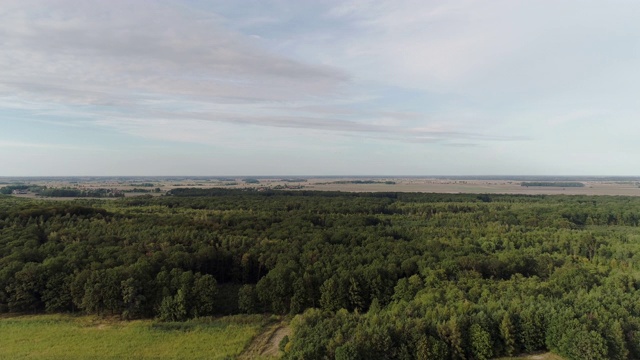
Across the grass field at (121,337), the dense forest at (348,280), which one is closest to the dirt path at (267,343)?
the grass field at (121,337)

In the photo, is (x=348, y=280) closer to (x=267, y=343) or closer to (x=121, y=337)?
(x=267, y=343)

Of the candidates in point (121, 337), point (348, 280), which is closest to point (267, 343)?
point (348, 280)

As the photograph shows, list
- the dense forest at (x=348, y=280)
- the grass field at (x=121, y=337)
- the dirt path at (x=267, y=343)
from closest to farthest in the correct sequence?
1. the dense forest at (x=348, y=280)
2. the grass field at (x=121, y=337)
3. the dirt path at (x=267, y=343)

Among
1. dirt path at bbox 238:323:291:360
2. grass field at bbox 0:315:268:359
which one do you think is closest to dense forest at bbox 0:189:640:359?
grass field at bbox 0:315:268:359

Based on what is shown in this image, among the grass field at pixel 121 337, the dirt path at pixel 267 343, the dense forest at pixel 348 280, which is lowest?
the dirt path at pixel 267 343

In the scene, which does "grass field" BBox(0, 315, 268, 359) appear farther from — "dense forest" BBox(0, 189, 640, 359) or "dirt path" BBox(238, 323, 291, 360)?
"dense forest" BBox(0, 189, 640, 359)

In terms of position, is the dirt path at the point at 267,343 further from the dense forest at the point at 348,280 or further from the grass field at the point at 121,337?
the dense forest at the point at 348,280

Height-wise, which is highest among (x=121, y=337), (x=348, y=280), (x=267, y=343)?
(x=348, y=280)
